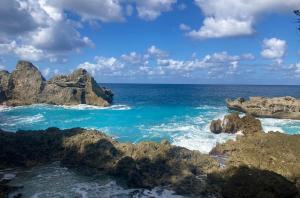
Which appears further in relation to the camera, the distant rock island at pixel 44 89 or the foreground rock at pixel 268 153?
the distant rock island at pixel 44 89

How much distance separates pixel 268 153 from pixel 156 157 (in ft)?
26.1

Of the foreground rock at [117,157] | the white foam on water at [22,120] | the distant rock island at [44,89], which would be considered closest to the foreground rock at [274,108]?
the distant rock island at [44,89]

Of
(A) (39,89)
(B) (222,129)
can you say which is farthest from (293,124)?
(A) (39,89)

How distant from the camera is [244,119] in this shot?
39.6 meters

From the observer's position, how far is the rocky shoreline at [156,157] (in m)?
21.9

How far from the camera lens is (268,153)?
2592 centimetres

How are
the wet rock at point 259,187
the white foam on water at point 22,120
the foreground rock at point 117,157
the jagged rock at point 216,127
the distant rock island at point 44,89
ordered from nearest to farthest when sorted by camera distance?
the wet rock at point 259,187, the foreground rock at point 117,157, the jagged rock at point 216,127, the white foam on water at point 22,120, the distant rock island at point 44,89

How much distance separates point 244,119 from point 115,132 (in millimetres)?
15854

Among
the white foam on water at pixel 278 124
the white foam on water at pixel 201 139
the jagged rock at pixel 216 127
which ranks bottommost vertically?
the white foam on water at pixel 278 124

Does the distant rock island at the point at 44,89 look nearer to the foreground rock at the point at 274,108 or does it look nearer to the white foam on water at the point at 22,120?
the white foam on water at the point at 22,120

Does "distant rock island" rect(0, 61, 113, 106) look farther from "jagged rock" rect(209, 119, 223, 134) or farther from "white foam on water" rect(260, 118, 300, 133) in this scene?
"jagged rock" rect(209, 119, 223, 134)

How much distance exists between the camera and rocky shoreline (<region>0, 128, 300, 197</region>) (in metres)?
21.9

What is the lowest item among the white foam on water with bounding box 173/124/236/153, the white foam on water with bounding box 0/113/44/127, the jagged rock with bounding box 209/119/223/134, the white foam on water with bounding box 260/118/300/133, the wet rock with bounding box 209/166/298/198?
the white foam on water with bounding box 0/113/44/127

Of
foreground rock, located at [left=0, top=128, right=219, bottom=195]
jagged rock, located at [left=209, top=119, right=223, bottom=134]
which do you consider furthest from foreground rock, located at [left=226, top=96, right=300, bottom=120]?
foreground rock, located at [left=0, top=128, right=219, bottom=195]
